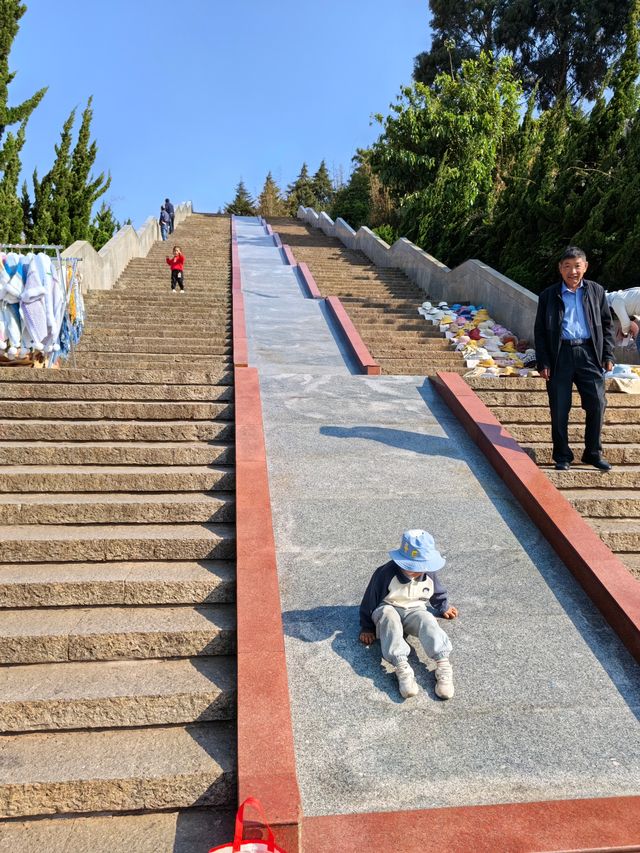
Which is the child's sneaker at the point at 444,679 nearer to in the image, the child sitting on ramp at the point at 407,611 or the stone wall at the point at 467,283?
the child sitting on ramp at the point at 407,611

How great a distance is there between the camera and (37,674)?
157 inches

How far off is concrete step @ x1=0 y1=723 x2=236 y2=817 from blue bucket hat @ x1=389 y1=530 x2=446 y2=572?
4.31ft

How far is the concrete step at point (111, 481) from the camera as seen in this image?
5.64 metres

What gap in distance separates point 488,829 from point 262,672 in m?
1.32

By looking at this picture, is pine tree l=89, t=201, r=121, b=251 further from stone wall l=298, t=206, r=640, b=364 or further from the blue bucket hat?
the blue bucket hat

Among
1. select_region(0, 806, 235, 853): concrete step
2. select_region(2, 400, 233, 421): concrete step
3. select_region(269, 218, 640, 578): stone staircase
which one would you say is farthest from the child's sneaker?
select_region(2, 400, 233, 421): concrete step

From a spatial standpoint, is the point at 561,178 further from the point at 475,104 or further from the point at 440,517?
the point at 440,517

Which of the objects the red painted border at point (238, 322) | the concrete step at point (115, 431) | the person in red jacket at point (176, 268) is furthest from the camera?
the person in red jacket at point (176, 268)

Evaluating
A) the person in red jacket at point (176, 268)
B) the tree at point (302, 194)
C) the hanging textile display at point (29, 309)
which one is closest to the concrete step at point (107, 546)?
the hanging textile display at point (29, 309)

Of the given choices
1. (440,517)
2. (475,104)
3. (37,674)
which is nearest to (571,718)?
(440,517)

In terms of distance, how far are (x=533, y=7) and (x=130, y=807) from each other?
132ft

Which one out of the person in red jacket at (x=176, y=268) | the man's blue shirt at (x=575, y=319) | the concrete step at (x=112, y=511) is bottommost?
the concrete step at (x=112, y=511)

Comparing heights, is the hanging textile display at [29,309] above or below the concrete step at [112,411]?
above

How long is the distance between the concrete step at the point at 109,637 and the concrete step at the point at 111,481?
147cm
